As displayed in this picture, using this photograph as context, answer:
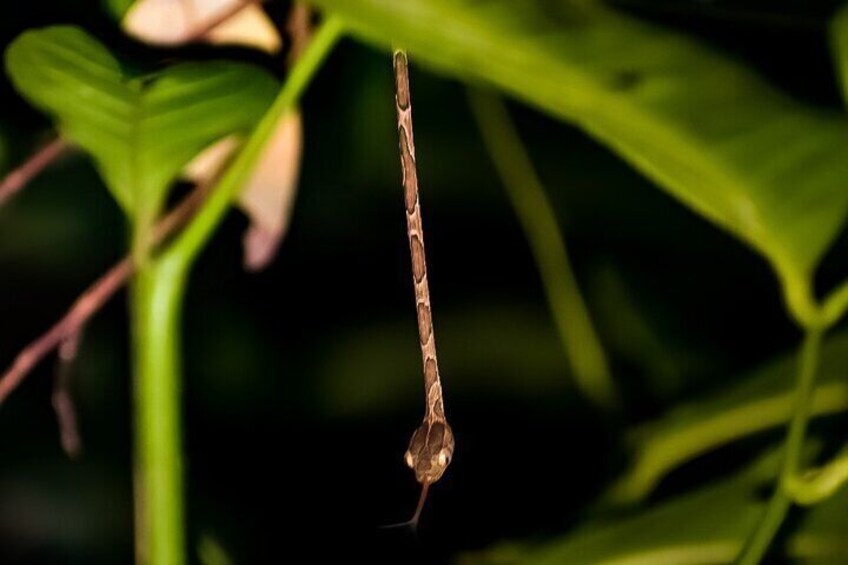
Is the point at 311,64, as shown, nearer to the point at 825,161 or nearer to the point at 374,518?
the point at 825,161

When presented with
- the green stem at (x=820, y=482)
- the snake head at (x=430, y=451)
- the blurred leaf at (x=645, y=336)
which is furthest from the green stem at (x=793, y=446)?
the blurred leaf at (x=645, y=336)

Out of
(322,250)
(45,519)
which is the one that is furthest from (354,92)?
(45,519)

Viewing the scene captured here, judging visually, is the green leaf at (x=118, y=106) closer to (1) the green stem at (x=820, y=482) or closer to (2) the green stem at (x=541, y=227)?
(1) the green stem at (x=820, y=482)

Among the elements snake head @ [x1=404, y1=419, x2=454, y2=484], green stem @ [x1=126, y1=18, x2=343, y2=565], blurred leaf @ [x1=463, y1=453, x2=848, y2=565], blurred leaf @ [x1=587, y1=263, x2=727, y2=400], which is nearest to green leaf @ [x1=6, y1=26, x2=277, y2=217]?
green stem @ [x1=126, y1=18, x2=343, y2=565]

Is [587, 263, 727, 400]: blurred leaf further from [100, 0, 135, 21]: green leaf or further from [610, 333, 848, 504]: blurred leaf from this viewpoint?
[100, 0, 135, 21]: green leaf

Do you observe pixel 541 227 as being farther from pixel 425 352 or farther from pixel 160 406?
pixel 160 406
